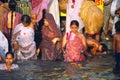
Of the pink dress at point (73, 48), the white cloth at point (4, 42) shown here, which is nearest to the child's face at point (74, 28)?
the pink dress at point (73, 48)

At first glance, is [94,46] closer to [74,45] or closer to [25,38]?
[74,45]

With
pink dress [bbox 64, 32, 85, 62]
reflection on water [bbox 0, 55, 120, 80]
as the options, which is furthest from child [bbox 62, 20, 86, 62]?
reflection on water [bbox 0, 55, 120, 80]

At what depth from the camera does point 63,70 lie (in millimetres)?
13898

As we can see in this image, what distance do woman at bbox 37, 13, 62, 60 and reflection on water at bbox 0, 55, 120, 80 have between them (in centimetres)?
30

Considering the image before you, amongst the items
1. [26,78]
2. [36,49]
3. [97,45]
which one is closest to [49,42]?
[36,49]

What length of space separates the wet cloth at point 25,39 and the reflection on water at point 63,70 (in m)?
0.34

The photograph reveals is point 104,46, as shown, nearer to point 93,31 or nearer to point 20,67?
point 93,31

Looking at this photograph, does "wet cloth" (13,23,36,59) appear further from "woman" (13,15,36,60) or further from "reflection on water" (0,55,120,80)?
"reflection on water" (0,55,120,80)

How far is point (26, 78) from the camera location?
1298 cm

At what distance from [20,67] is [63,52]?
60.6 inches

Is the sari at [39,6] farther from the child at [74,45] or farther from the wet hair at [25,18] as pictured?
the child at [74,45]

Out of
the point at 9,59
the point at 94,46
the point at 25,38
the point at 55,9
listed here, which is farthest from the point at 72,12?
the point at 9,59

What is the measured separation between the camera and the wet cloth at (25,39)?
15086mm

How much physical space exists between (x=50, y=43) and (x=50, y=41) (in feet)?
0.20
